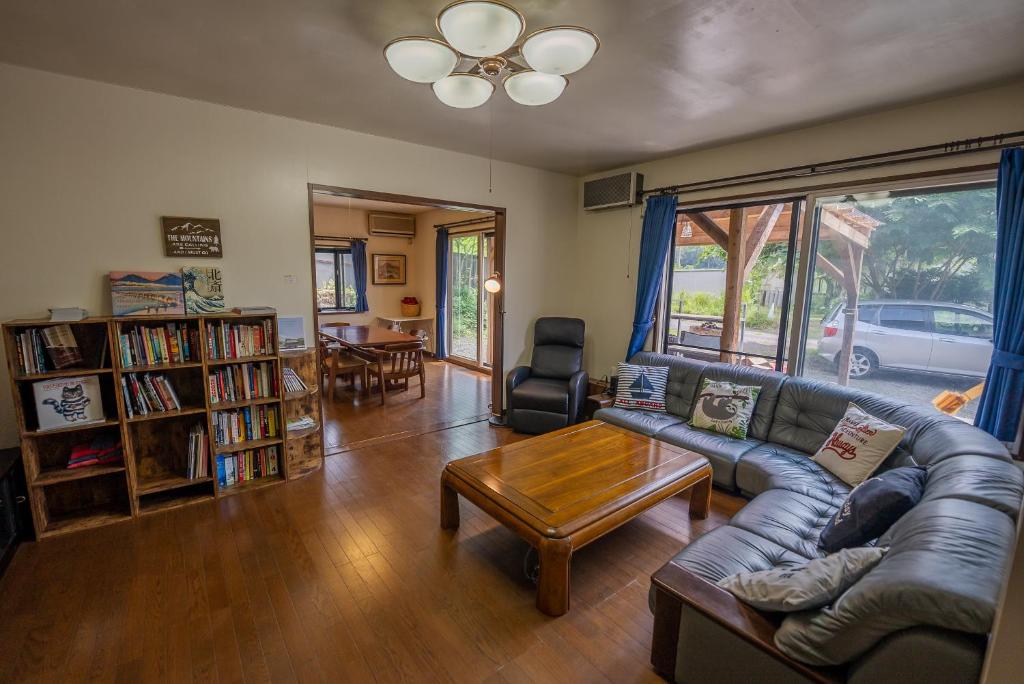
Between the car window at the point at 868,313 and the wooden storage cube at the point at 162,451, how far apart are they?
4.60 m

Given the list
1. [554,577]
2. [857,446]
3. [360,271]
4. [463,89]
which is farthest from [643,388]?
[360,271]

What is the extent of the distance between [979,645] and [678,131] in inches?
131

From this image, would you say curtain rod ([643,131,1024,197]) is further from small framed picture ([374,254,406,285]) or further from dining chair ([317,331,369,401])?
small framed picture ([374,254,406,285])

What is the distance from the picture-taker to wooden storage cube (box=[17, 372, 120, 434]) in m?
2.45

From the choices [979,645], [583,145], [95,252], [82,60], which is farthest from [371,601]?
[583,145]

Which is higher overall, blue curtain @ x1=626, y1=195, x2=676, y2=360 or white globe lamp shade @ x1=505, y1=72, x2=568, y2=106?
white globe lamp shade @ x1=505, y1=72, x2=568, y2=106

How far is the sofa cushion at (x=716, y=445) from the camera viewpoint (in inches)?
115

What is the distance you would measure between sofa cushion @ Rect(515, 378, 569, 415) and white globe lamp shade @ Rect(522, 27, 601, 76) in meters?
2.83

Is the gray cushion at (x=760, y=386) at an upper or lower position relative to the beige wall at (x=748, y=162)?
lower

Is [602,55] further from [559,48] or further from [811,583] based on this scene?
[811,583]

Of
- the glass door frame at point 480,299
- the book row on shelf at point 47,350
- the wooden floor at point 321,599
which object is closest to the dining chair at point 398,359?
the glass door frame at point 480,299

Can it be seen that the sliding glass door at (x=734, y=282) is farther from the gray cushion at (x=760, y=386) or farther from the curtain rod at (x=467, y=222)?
the curtain rod at (x=467, y=222)

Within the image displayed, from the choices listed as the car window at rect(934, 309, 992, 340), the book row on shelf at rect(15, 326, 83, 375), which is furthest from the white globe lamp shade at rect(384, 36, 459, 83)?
the car window at rect(934, 309, 992, 340)

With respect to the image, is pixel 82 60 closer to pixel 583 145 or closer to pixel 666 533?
pixel 583 145
